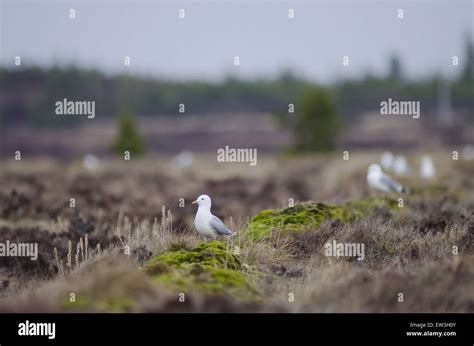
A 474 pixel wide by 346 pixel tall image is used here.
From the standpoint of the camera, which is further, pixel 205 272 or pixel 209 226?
pixel 209 226

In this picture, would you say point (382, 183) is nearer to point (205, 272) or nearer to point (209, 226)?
point (209, 226)

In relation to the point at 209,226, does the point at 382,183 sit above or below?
above

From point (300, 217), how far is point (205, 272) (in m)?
3.60

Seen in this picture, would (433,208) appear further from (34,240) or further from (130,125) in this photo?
(130,125)

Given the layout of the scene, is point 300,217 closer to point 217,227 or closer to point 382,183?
point 217,227

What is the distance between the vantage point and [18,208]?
17344 mm

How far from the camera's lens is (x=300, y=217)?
11.7 m

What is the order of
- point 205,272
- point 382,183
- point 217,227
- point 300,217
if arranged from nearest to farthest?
1. point 205,272
2. point 217,227
3. point 300,217
4. point 382,183

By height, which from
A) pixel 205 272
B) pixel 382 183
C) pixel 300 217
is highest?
pixel 382 183

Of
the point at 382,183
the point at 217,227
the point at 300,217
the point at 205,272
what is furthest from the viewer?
the point at 382,183

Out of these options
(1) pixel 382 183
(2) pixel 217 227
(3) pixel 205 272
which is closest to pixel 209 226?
(2) pixel 217 227

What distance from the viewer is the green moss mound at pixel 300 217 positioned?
439 inches

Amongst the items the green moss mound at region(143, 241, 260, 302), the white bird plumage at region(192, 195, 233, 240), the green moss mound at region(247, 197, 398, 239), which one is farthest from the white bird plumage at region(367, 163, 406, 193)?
the green moss mound at region(143, 241, 260, 302)

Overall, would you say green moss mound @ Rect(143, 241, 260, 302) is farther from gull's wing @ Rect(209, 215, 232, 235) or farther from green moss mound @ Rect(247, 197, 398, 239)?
green moss mound @ Rect(247, 197, 398, 239)
